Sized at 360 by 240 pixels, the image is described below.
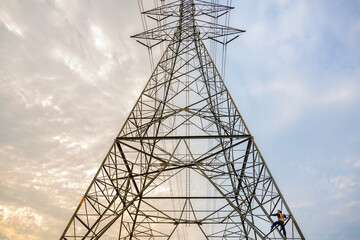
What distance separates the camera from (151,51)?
14.8m

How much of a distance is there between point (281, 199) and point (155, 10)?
49.4 feet

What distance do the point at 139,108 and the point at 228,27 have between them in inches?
353

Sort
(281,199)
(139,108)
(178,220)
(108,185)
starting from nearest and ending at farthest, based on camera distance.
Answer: (281,199), (108,185), (139,108), (178,220)

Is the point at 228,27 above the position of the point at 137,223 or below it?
above

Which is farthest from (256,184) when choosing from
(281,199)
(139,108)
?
(139,108)

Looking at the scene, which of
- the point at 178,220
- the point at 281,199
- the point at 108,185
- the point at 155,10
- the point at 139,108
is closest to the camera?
the point at 281,199

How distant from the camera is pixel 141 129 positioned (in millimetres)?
9977

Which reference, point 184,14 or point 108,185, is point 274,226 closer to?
point 108,185

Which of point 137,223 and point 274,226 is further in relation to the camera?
point 137,223

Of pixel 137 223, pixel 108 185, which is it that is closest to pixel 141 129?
pixel 108 185

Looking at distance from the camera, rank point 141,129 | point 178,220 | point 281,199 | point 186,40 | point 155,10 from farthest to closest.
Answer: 1. point 155,10
2. point 186,40
3. point 178,220
4. point 141,129
5. point 281,199

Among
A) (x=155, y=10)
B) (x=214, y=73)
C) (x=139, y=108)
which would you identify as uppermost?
(x=155, y=10)

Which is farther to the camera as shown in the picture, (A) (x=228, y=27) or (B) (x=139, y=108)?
(A) (x=228, y=27)

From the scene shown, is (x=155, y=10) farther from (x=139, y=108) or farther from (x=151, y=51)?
(x=139, y=108)
